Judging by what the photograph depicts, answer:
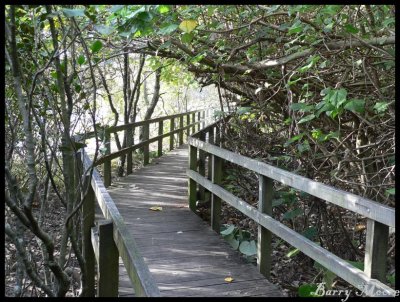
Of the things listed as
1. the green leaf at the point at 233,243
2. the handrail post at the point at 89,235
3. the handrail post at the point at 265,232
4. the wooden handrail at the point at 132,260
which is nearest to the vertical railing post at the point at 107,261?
the wooden handrail at the point at 132,260

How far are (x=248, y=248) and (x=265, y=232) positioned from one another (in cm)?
66

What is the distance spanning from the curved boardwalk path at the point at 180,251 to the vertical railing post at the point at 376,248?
1.18 metres

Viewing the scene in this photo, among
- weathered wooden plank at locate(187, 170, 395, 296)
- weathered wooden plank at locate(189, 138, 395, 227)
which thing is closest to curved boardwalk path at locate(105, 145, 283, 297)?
weathered wooden plank at locate(187, 170, 395, 296)

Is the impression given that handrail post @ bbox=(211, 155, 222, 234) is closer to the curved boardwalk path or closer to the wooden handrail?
the curved boardwalk path

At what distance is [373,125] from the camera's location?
14.1ft

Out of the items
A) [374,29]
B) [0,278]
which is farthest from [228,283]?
[374,29]

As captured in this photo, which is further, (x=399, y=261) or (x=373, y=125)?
(x=373, y=125)

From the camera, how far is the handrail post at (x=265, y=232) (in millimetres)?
3924

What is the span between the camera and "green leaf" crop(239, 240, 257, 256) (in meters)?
4.45

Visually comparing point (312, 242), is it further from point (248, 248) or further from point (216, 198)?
point (216, 198)

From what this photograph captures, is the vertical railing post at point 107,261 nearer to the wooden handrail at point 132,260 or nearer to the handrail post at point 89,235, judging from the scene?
the wooden handrail at point 132,260

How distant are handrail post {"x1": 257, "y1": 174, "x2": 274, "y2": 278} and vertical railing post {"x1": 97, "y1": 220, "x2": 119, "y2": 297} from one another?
5.53 ft
